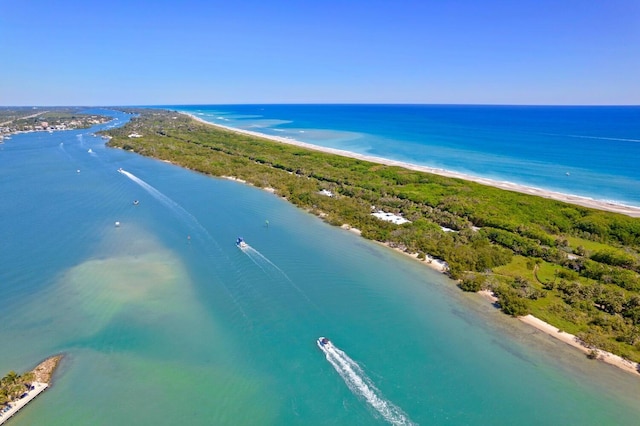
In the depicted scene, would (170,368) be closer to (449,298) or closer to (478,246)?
(449,298)

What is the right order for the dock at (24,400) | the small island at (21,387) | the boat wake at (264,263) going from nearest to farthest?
the dock at (24,400) → the small island at (21,387) → the boat wake at (264,263)

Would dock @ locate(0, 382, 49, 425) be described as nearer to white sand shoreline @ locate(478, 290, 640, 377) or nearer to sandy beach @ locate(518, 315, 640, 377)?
white sand shoreline @ locate(478, 290, 640, 377)

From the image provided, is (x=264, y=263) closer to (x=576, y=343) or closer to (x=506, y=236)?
(x=576, y=343)

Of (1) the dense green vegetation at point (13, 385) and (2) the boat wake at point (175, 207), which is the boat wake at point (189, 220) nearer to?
(2) the boat wake at point (175, 207)

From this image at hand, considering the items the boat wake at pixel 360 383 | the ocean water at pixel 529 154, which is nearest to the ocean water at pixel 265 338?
the boat wake at pixel 360 383

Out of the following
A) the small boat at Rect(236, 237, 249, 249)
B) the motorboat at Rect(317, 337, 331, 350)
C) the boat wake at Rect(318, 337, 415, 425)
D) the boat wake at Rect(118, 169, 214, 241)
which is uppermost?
the boat wake at Rect(118, 169, 214, 241)

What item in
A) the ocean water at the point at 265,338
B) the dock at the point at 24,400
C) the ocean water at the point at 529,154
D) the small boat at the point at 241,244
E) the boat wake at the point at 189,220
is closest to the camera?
the dock at the point at 24,400

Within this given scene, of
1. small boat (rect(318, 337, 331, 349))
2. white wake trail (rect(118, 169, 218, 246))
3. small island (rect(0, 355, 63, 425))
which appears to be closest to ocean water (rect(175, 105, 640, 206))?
small boat (rect(318, 337, 331, 349))
